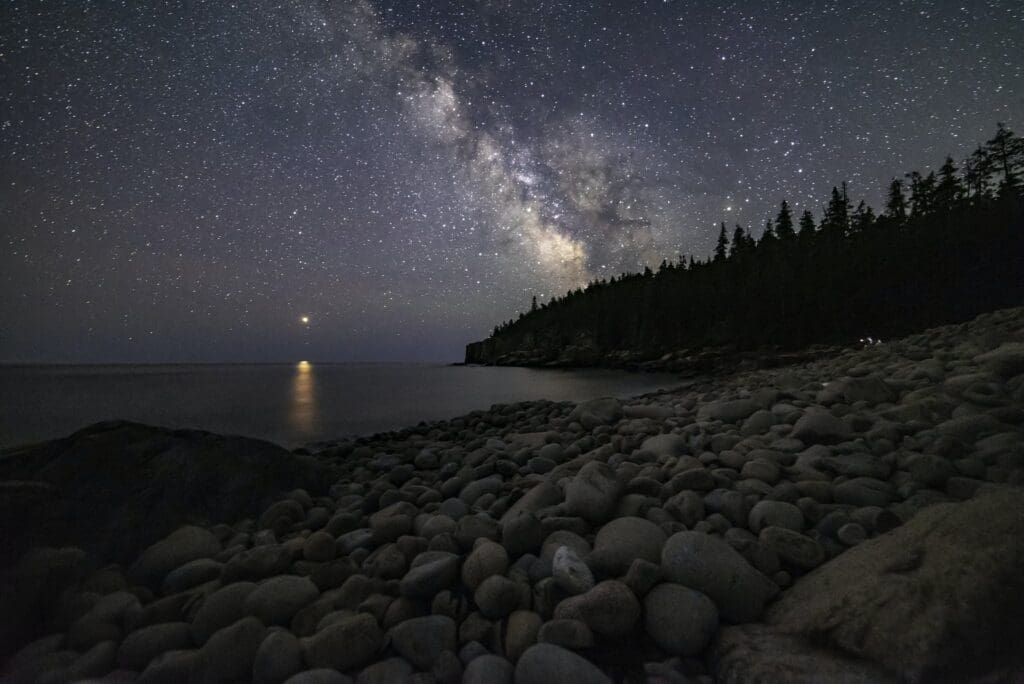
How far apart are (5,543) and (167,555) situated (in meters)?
1.11

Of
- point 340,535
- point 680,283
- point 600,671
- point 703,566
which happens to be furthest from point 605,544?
point 680,283

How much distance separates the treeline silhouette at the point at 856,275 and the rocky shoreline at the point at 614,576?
4250 centimetres

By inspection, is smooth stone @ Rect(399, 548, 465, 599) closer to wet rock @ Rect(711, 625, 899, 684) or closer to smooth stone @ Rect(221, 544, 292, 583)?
smooth stone @ Rect(221, 544, 292, 583)

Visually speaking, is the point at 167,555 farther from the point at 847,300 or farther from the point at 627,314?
the point at 627,314

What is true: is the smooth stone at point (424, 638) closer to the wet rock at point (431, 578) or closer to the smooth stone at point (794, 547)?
the wet rock at point (431, 578)

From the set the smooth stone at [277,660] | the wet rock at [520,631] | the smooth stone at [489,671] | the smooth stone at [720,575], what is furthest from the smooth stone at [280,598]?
the smooth stone at [720,575]

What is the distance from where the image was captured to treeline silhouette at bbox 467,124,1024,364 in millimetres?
35125

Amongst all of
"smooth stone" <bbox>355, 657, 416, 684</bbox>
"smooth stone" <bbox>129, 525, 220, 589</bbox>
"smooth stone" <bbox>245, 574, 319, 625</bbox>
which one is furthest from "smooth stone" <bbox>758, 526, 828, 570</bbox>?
"smooth stone" <bbox>129, 525, 220, 589</bbox>

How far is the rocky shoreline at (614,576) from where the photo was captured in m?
1.82

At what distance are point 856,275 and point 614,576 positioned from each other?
51751mm

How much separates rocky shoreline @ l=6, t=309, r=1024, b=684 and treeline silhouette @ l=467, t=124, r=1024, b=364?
42.5 metres

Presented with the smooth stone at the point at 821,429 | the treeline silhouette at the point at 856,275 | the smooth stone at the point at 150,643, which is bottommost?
the smooth stone at the point at 150,643

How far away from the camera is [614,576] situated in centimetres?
246

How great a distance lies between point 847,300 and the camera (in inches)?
1556
